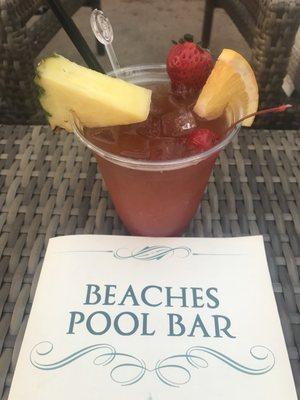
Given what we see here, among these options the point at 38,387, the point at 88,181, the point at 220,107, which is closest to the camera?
the point at 38,387

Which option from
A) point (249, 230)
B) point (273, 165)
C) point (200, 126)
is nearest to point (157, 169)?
point (200, 126)

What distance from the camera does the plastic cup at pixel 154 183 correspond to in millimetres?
566

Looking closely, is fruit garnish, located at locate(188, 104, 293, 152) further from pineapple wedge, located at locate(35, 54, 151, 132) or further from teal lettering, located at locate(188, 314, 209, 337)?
teal lettering, located at locate(188, 314, 209, 337)

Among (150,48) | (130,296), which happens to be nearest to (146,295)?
(130,296)

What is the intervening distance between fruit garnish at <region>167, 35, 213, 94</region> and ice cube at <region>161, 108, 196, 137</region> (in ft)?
0.15

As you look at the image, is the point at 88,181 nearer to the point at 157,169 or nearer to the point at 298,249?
the point at 157,169

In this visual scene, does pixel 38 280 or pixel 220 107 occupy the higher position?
pixel 220 107

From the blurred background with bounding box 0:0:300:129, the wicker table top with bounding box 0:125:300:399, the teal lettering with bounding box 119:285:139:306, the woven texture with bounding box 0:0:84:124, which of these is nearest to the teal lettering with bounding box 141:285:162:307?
the teal lettering with bounding box 119:285:139:306

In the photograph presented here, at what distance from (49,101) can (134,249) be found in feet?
0.74

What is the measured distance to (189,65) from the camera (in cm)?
61

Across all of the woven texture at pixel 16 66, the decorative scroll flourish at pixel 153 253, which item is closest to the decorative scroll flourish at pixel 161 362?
the decorative scroll flourish at pixel 153 253

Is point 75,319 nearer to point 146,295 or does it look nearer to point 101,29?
point 146,295

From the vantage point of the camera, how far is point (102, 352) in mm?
530

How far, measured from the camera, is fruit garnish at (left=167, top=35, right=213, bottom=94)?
607 mm
